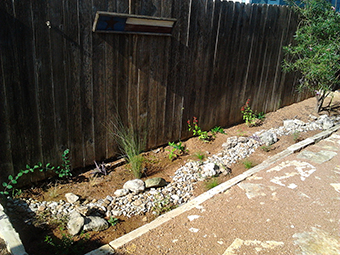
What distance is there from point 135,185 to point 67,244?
1174mm

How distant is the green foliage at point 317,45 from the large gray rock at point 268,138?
189 centimetres

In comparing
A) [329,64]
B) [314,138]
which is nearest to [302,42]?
[329,64]

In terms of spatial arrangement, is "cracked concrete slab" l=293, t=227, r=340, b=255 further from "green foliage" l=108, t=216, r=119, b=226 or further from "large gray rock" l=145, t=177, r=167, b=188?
"green foliage" l=108, t=216, r=119, b=226

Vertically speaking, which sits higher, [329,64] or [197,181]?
[329,64]

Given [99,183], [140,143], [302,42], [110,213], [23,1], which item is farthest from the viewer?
[302,42]

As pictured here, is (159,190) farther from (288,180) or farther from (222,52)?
(222,52)

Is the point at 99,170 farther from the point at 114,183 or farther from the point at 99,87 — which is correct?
the point at 99,87

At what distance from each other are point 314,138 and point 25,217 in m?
4.68

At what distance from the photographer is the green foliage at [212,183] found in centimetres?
390

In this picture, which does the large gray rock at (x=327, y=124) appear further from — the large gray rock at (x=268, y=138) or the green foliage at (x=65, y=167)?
the green foliage at (x=65, y=167)

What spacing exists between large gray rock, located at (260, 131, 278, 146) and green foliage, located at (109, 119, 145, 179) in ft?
7.27

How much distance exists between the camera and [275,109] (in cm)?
716

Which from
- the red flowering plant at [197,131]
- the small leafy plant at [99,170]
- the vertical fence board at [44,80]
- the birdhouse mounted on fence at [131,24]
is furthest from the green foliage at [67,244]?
the red flowering plant at [197,131]

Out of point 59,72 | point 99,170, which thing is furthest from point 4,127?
point 99,170
